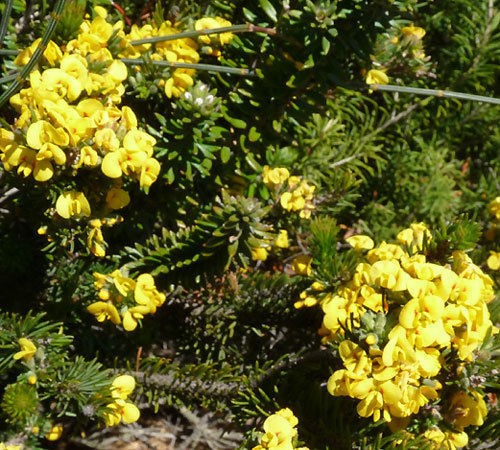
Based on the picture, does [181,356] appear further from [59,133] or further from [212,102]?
[59,133]

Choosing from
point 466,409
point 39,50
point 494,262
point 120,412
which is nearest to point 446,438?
point 466,409

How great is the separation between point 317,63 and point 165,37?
0.38 meters

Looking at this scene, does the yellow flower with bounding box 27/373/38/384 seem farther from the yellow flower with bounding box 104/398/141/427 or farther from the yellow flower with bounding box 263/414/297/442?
the yellow flower with bounding box 263/414/297/442

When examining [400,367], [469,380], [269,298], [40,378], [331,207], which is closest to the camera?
[400,367]

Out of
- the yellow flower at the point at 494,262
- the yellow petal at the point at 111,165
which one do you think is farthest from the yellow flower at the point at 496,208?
the yellow petal at the point at 111,165

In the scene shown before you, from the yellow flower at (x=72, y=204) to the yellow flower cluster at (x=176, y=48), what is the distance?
A: 415mm

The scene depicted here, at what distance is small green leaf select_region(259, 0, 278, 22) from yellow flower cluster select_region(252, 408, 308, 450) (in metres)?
0.97

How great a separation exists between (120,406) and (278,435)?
1.30 ft

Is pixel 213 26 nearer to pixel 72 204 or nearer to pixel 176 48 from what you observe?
pixel 176 48

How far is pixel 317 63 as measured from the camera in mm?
1605

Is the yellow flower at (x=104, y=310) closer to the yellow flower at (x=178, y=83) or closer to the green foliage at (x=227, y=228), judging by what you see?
the green foliage at (x=227, y=228)

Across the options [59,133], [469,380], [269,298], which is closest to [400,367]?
[469,380]

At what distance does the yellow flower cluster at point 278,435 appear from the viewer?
131 cm

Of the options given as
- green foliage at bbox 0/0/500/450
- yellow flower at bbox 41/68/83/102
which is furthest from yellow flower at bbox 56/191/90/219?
yellow flower at bbox 41/68/83/102
